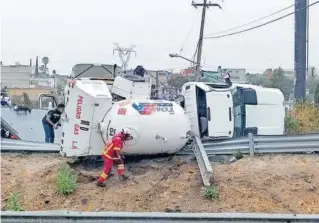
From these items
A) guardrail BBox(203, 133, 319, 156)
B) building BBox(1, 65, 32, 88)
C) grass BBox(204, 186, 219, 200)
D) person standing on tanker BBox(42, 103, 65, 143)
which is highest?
building BBox(1, 65, 32, 88)

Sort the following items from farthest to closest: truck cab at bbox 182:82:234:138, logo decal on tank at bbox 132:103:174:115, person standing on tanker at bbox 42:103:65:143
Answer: person standing on tanker at bbox 42:103:65:143 → truck cab at bbox 182:82:234:138 → logo decal on tank at bbox 132:103:174:115

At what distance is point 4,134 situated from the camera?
46.5 feet

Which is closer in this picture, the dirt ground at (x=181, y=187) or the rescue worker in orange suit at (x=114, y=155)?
the dirt ground at (x=181, y=187)

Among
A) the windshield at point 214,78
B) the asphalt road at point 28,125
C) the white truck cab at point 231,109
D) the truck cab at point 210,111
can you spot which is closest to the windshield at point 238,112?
the white truck cab at point 231,109

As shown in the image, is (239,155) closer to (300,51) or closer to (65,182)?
(65,182)

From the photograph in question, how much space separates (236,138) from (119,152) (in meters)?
2.71

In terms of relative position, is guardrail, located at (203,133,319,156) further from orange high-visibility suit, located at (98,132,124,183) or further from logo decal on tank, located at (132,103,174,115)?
orange high-visibility suit, located at (98,132,124,183)

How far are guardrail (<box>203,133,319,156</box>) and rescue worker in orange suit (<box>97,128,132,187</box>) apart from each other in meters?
2.27

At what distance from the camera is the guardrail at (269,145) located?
35.2ft

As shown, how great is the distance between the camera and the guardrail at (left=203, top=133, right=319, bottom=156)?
35.2 ft

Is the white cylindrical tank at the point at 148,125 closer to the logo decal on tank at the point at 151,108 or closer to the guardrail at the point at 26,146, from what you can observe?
the logo decal on tank at the point at 151,108

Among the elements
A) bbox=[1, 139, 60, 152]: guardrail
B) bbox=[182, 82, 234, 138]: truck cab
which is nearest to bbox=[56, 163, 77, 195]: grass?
bbox=[1, 139, 60, 152]: guardrail

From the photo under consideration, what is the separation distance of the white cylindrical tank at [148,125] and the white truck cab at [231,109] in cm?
89

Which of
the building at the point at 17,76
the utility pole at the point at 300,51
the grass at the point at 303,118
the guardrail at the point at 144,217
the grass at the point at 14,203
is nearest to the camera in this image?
the guardrail at the point at 144,217
